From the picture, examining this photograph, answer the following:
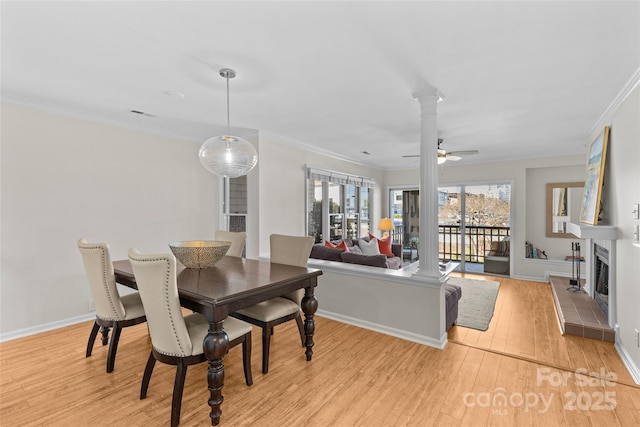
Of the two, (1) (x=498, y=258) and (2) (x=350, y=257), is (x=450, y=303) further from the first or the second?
(1) (x=498, y=258)

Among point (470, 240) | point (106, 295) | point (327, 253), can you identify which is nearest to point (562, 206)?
point (470, 240)

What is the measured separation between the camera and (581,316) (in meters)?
3.52

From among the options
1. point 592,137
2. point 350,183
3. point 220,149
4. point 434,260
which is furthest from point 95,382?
point 592,137

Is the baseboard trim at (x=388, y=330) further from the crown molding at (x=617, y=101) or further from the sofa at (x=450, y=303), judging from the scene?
the crown molding at (x=617, y=101)

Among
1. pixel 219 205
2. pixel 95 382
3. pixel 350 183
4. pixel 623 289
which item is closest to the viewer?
pixel 95 382

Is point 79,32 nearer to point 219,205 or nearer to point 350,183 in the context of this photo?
point 219,205

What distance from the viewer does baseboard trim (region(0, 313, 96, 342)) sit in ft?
9.98

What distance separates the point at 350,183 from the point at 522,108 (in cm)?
351

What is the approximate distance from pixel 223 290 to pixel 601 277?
4408mm

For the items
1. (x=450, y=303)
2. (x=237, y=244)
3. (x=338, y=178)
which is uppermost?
(x=338, y=178)

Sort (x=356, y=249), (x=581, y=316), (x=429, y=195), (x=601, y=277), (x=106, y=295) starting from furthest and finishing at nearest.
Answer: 1. (x=356, y=249)
2. (x=601, y=277)
3. (x=581, y=316)
4. (x=429, y=195)
5. (x=106, y=295)

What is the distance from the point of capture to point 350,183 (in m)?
6.42

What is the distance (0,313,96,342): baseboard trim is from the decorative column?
376 cm

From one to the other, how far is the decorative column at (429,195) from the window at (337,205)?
8.18ft
